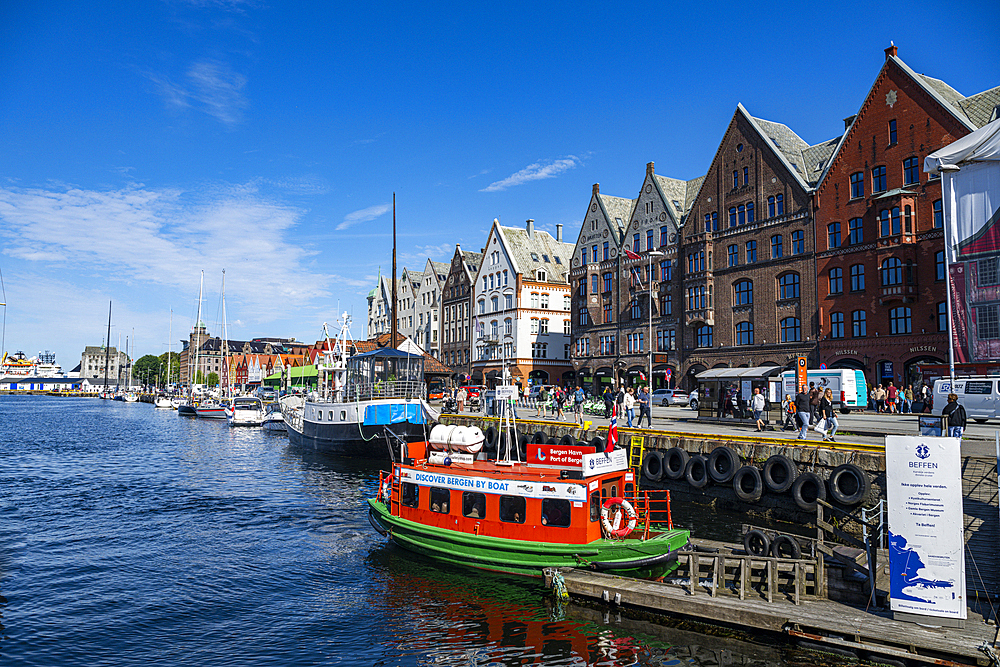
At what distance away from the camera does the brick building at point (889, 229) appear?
132 ft

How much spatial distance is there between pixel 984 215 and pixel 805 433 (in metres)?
9.96

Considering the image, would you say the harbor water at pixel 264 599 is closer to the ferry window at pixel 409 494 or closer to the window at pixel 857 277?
the ferry window at pixel 409 494

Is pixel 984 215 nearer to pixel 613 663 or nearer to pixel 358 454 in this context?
pixel 613 663

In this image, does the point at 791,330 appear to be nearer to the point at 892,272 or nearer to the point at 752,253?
the point at 752,253

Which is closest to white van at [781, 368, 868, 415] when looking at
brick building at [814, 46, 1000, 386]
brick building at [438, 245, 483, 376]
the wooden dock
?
brick building at [814, 46, 1000, 386]

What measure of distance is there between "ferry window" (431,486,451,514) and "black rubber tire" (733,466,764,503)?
11955 millimetres

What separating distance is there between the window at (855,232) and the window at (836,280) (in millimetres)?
2102

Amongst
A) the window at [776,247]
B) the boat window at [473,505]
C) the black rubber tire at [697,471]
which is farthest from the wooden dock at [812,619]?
the window at [776,247]

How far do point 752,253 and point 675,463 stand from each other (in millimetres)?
29178

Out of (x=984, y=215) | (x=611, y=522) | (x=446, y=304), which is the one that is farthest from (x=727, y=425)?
(x=446, y=304)

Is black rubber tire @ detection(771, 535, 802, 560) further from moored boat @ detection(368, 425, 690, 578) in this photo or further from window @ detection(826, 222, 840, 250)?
window @ detection(826, 222, 840, 250)

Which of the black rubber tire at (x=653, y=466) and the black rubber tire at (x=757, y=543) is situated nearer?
the black rubber tire at (x=757, y=543)

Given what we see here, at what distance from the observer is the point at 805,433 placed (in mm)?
25953

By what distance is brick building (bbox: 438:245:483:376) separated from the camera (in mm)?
85000
